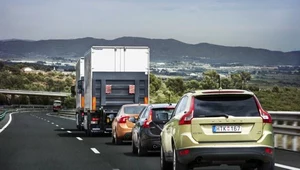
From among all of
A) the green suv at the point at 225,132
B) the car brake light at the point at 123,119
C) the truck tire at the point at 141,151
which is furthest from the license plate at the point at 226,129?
the car brake light at the point at 123,119

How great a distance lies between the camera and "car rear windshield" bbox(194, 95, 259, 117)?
1228cm

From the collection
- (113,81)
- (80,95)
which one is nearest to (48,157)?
(113,81)

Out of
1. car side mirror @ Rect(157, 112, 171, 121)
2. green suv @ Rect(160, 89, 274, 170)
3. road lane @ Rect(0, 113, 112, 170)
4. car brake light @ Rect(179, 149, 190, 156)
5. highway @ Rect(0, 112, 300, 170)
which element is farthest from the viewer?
car side mirror @ Rect(157, 112, 171, 121)

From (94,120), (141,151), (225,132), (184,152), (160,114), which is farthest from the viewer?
Result: (94,120)

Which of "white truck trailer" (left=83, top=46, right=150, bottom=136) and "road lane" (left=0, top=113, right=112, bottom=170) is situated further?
"white truck trailer" (left=83, top=46, right=150, bottom=136)

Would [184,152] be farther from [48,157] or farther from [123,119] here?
[123,119]

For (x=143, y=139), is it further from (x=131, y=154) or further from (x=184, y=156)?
(x=184, y=156)

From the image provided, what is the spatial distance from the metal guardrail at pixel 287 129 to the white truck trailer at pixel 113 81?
8.91 metres

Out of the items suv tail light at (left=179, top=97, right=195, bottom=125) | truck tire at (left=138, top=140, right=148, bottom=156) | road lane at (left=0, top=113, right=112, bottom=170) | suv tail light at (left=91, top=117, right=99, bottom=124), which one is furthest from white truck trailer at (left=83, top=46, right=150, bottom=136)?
suv tail light at (left=179, top=97, right=195, bottom=125)

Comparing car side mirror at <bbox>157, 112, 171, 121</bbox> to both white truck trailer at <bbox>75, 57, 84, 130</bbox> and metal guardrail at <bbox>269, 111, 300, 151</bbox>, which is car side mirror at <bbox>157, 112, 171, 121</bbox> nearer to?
metal guardrail at <bbox>269, 111, 300, 151</bbox>

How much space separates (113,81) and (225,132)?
18.4m

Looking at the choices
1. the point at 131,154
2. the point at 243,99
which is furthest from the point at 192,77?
the point at 243,99

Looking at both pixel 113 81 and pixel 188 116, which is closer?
pixel 188 116

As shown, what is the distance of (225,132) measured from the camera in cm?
1212
